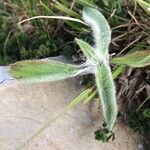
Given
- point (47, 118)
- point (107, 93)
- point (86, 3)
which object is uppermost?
point (86, 3)

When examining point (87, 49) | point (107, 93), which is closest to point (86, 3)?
point (87, 49)

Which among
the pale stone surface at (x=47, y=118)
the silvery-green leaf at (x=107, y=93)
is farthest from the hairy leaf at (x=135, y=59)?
the pale stone surface at (x=47, y=118)

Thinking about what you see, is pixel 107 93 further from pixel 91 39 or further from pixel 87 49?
pixel 91 39

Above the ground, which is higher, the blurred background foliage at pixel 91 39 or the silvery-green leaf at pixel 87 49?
the silvery-green leaf at pixel 87 49

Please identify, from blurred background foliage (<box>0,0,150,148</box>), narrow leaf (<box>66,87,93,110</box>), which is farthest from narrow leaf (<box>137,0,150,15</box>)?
narrow leaf (<box>66,87,93,110</box>)

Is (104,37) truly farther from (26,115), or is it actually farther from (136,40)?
(26,115)

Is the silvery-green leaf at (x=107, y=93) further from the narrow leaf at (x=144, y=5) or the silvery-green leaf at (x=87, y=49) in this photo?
the narrow leaf at (x=144, y=5)

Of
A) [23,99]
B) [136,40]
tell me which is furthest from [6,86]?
[136,40]

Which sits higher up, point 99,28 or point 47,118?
point 99,28
